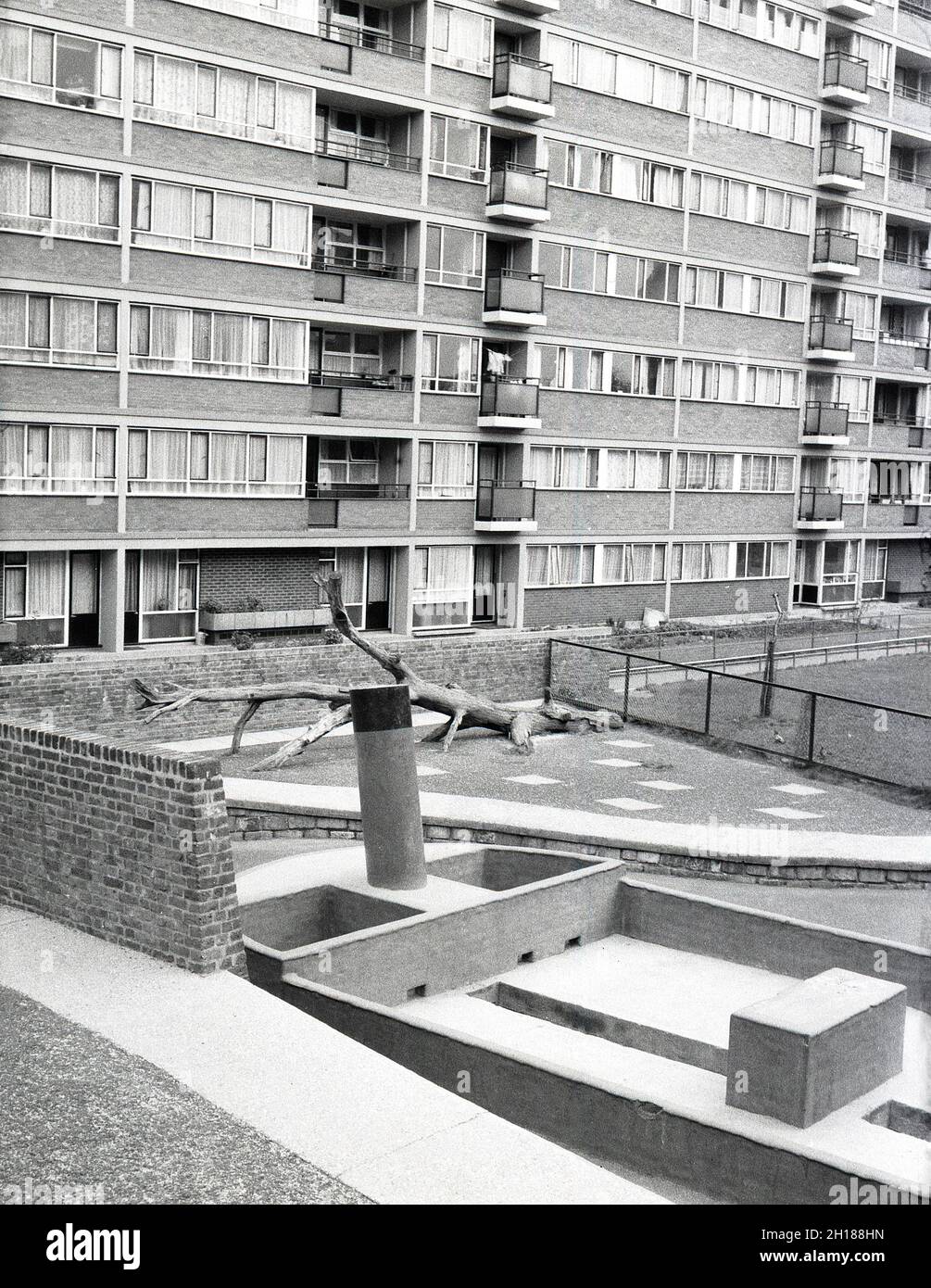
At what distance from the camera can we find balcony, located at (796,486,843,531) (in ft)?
145

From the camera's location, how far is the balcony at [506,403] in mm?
35938

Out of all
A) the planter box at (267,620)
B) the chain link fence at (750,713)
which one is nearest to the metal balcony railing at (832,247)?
the planter box at (267,620)

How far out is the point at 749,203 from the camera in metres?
41.8

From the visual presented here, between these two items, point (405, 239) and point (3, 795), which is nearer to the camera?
point (3, 795)

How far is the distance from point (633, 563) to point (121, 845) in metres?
31.5

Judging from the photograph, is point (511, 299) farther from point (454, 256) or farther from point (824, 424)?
point (824, 424)

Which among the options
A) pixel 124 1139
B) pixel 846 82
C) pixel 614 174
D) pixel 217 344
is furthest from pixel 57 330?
pixel 846 82

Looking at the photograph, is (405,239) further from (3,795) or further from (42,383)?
(3,795)

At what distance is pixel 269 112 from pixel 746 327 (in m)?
17.2

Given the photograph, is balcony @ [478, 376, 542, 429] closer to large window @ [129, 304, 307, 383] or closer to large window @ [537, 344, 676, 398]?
large window @ [537, 344, 676, 398]

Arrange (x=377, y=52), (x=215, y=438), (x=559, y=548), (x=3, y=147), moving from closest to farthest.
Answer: (x=3, y=147) < (x=215, y=438) < (x=377, y=52) < (x=559, y=548)

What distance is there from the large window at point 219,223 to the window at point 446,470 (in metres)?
5.72

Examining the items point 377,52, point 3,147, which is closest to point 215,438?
point 3,147

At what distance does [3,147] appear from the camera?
2655 centimetres
